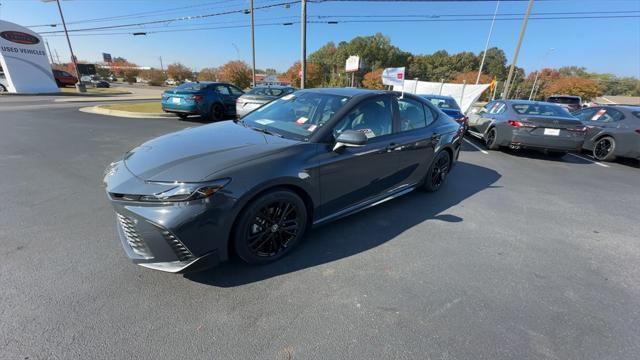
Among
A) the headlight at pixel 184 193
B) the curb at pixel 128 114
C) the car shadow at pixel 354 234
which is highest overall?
the headlight at pixel 184 193

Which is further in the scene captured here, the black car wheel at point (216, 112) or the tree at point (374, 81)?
the tree at point (374, 81)

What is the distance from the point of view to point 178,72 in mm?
70625

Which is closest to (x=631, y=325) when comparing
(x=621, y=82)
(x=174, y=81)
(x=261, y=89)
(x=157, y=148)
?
(x=157, y=148)

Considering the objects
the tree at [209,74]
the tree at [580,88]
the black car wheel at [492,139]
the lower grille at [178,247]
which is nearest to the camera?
the lower grille at [178,247]

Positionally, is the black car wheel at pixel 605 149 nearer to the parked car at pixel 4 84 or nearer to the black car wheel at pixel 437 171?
the black car wheel at pixel 437 171

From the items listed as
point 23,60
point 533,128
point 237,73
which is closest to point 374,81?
point 237,73

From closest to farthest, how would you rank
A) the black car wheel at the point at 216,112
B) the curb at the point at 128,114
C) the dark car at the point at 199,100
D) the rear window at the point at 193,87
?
the dark car at the point at 199,100
the rear window at the point at 193,87
the black car wheel at the point at 216,112
the curb at the point at 128,114

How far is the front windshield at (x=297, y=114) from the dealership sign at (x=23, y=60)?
27.9 metres

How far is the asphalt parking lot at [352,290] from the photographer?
184cm

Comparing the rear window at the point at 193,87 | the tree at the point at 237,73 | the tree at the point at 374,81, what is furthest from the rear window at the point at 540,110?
the tree at the point at 374,81

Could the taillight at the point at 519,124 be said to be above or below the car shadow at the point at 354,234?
above

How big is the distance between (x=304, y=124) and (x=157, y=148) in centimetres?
144

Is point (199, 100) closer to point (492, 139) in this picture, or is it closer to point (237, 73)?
point (492, 139)

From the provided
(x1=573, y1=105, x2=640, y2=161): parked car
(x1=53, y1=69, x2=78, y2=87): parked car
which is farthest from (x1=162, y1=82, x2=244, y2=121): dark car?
(x1=53, y1=69, x2=78, y2=87): parked car
